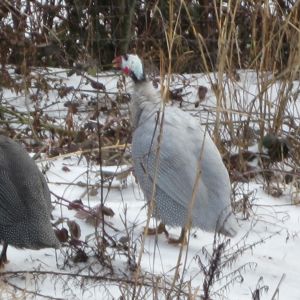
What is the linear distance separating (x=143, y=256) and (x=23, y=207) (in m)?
0.57

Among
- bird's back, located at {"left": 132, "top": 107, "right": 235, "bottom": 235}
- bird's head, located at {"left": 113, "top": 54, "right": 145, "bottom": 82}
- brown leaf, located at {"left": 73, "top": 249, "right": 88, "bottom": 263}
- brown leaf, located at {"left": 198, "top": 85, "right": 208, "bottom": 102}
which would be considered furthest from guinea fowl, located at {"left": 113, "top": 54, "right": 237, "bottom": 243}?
brown leaf, located at {"left": 198, "top": 85, "right": 208, "bottom": 102}

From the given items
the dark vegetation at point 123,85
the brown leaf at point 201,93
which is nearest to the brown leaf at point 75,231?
the dark vegetation at point 123,85

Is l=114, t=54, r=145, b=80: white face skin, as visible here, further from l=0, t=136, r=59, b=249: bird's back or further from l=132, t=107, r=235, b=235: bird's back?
l=0, t=136, r=59, b=249: bird's back

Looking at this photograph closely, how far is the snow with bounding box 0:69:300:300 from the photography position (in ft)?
12.9

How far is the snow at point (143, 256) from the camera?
3918mm

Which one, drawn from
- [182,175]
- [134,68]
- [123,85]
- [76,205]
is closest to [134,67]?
[134,68]

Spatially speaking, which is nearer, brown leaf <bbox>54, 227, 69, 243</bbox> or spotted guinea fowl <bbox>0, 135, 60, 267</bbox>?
spotted guinea fowl <bbox>0, 135, 60, 267</bbox>

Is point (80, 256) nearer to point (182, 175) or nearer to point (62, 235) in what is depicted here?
point (62, 235)

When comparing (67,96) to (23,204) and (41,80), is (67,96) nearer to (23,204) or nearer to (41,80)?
(41,80)

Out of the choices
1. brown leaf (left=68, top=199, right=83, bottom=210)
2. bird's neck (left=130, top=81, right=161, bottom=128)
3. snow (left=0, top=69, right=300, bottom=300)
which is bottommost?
snow (left=0, top=69, right=300, bottom=300)

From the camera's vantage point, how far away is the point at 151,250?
4633 mm

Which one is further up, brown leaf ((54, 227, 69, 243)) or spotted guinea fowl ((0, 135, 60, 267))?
spotted guinea fowl ((0, 135, 60, 267))

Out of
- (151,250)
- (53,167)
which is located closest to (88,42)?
(53,167)

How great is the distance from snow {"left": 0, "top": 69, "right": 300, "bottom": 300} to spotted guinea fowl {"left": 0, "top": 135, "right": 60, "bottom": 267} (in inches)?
4.7
